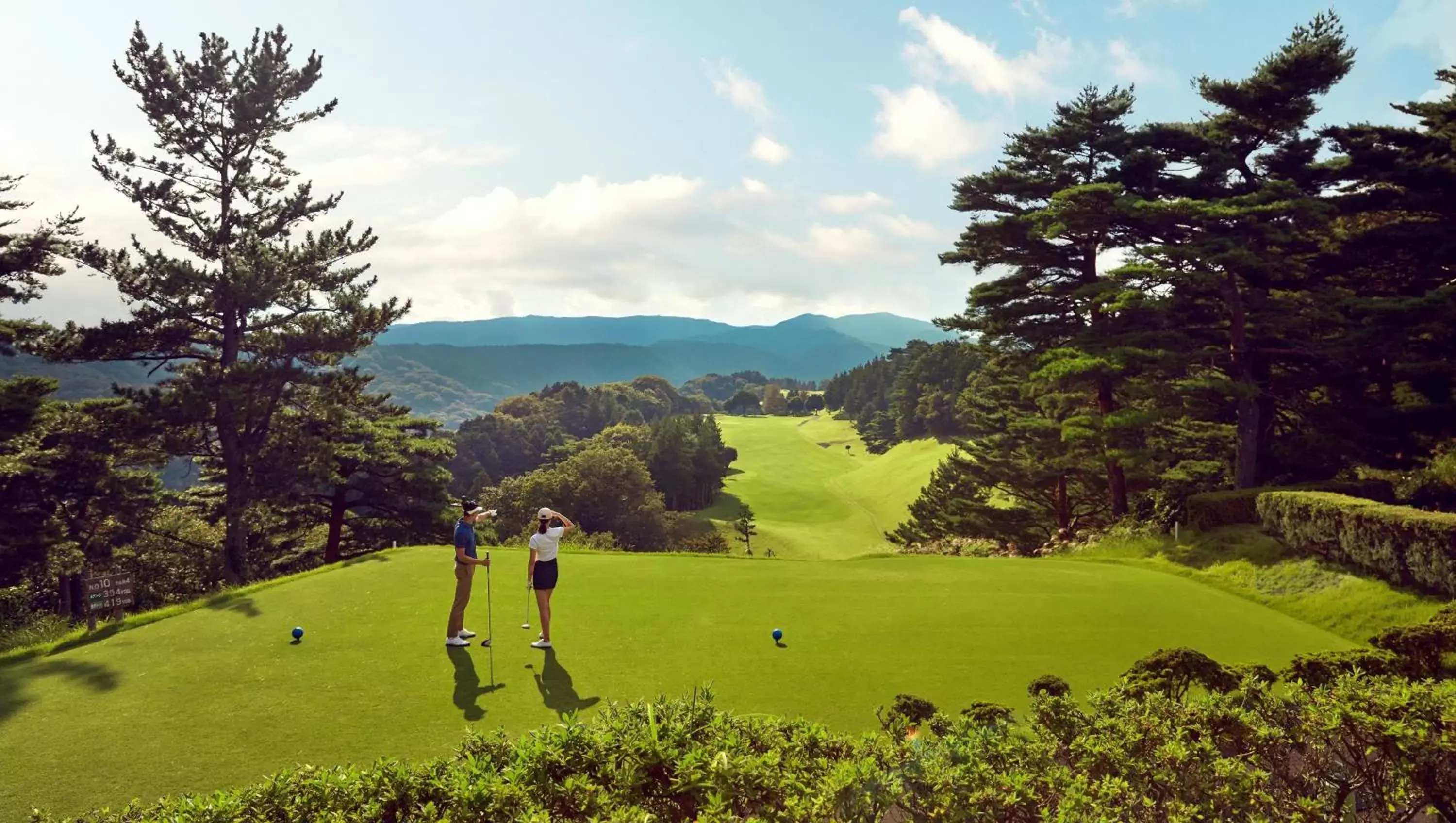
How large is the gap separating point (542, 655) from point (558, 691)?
1460 mm

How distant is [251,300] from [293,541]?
1909 cm

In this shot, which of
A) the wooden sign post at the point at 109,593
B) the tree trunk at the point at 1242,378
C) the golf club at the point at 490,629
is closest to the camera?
the golf club at the point at 490,629

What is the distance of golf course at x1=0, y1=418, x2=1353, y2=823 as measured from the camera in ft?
23.3

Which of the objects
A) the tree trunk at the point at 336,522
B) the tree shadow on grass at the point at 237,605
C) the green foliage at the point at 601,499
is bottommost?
the green foliage at the point at 601,499

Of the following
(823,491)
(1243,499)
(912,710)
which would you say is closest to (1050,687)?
(912,710)

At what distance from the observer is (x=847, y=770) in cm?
454

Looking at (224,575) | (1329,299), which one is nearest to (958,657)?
(1329,299)

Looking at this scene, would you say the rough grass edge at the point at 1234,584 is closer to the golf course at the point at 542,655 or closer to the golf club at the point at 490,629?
the golf course at the point at 542,655

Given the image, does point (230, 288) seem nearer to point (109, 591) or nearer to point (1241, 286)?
point (109, 591)

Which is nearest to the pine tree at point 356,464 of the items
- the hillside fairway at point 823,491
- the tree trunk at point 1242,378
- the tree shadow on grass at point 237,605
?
the tree shadow on grass at point 237,605

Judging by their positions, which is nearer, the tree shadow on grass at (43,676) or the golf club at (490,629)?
the tree shadow on grass at (43,676)

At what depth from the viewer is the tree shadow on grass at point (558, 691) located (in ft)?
25.9

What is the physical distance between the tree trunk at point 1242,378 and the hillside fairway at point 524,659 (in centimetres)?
1080

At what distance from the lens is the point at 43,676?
9.21 metres
